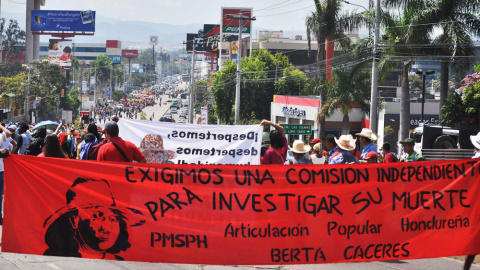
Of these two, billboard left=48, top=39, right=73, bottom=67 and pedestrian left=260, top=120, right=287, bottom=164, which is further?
billboard left=48, top=39, right=73, bottom=67

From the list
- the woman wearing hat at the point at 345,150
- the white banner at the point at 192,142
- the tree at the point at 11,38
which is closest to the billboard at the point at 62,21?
the tree at the point at 11,38

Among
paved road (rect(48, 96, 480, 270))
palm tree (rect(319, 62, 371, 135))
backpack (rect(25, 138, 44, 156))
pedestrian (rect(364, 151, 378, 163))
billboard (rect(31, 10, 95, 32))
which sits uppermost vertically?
billboard (rect(31, 10, 95, 32))

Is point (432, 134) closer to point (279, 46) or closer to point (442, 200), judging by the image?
point (442, 200)

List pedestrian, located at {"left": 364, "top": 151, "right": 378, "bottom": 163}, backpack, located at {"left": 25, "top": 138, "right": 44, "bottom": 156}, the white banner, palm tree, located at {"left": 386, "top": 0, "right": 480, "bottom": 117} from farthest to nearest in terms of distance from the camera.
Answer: palm tree, located at {"left": 386, "top": 0, "right": 480, "bottom": 117}, backpack, located at {"left": 25, "top": 138, "right": 44, "bottom": 156}, the white banner, pedestrian, located at {"left": 364, "top": 151, "right": 378, "bottom": 163}

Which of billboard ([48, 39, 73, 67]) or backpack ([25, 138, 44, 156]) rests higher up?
billboard ([48, 39, 73, 67])

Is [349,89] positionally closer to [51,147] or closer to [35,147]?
[35,147]

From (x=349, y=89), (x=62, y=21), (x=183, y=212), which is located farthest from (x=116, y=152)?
(x=62, y=21)

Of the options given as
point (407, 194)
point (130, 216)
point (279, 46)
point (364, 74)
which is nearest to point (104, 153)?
point (130, 216)

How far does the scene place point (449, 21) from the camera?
102ft

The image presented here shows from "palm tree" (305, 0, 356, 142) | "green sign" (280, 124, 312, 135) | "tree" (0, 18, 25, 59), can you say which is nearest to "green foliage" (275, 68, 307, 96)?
"palm tree" (305, 0, 356, 142)

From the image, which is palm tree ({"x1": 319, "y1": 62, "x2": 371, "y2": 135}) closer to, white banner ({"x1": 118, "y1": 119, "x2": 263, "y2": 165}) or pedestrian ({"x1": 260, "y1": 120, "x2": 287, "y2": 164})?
white banner ({"x1": 118, "y1": 119, "x2": 263, "y2": 165})

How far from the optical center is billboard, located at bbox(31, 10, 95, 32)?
110125mm

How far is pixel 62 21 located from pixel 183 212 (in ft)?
366

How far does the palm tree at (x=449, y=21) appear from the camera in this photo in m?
30.8
